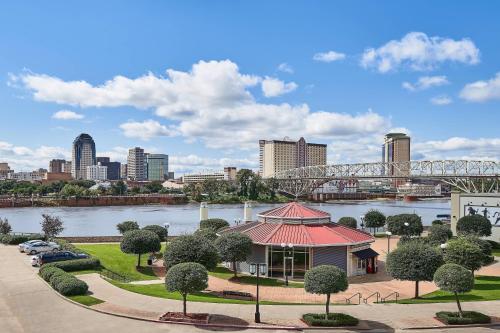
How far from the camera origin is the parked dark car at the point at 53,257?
116ft

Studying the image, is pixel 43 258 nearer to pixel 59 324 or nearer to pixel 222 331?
pixel 59 324

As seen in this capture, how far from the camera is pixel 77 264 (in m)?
33.8

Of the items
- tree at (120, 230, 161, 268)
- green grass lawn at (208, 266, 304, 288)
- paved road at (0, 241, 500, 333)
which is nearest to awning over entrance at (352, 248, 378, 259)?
green grass lawn at (208, 266, 304, 288)

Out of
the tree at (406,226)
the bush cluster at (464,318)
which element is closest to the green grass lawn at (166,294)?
the bush cluster at (464,318)

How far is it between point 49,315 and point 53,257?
45.9 ft

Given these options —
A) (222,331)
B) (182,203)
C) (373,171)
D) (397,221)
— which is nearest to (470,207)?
(397,221)

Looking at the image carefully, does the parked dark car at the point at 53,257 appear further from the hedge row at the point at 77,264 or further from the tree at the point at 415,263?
the tree at the point at 415,263

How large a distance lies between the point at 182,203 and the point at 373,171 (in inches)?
3120

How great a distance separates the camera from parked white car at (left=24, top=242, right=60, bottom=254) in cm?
4112

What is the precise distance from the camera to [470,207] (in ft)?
172

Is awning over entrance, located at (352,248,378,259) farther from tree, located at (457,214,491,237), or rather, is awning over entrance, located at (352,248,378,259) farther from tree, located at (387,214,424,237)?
tree, located at (387,214,424,237)

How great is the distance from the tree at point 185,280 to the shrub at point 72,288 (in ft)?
21.0

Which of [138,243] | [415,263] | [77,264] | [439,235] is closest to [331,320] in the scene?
[415,263]

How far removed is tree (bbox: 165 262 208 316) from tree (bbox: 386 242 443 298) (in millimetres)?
12147
